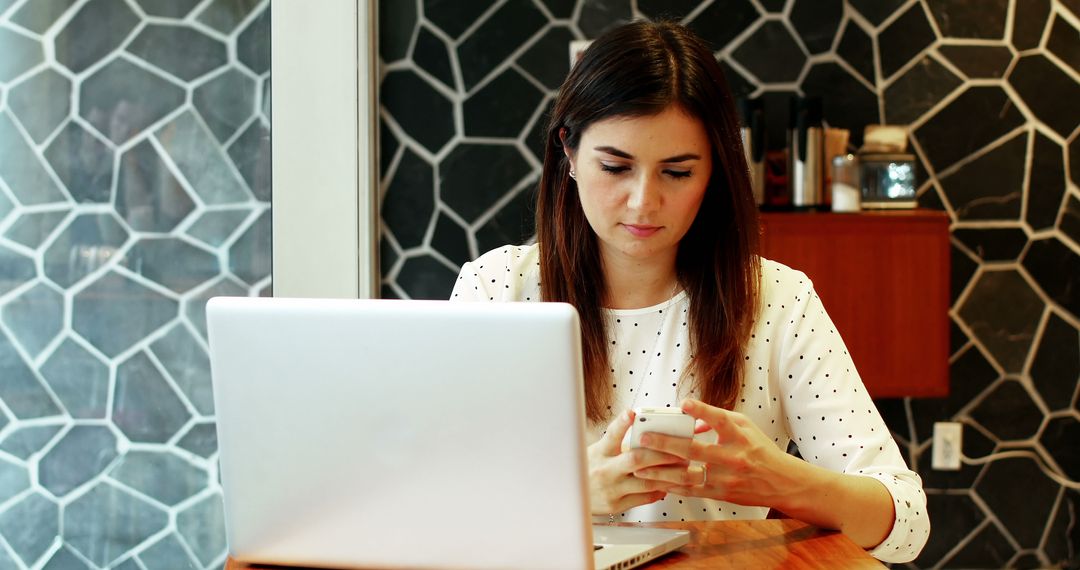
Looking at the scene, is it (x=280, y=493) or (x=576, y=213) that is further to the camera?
(x=576, y=213)

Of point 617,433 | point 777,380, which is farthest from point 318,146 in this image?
point 617,433

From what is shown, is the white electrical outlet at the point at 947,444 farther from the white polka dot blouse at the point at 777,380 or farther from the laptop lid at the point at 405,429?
the laptop lid at the point at 405,429

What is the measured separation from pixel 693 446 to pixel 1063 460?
2489 mm

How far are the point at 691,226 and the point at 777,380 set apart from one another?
0.29 meters

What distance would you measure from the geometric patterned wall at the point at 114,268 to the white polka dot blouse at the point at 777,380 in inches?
20.1

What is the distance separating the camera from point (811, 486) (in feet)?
4.41

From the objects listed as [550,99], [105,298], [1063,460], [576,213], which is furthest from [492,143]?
[1063,460]

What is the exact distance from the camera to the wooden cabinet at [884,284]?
3023 millimetres

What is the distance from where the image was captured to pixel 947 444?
3.27 m

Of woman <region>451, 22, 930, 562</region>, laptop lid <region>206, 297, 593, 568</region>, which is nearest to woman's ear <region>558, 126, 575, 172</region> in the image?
woman <region>451, 22, 930, 562</region>

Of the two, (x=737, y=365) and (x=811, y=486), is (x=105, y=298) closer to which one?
(x=737, y=365)

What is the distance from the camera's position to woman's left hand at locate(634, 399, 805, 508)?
1.24 m

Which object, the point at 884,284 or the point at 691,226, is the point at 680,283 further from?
the point at 884,284

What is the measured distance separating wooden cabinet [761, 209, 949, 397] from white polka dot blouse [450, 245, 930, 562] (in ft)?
4.22
